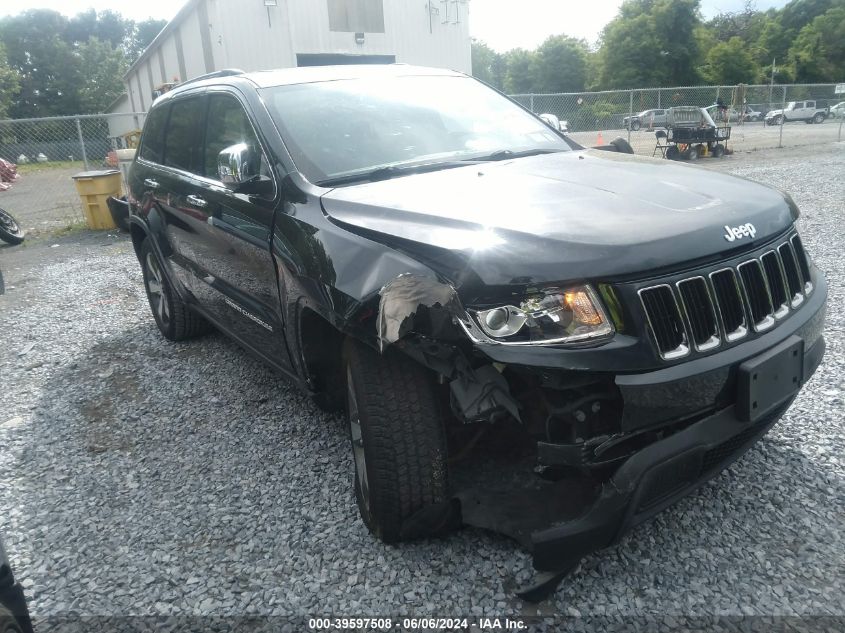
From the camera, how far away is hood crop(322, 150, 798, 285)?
212 centimetres

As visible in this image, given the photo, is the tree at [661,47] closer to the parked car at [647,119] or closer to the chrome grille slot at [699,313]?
the parked car at [647,119]

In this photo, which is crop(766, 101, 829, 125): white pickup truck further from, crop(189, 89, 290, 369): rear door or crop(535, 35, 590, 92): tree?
crop(535, 35, 590, 92): tree

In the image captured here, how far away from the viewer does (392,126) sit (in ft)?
11.4

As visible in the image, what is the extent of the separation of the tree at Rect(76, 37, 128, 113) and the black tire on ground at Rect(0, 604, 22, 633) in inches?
2525

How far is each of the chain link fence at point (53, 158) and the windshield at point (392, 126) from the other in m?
11.3

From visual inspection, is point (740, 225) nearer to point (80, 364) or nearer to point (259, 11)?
point (80, 364)

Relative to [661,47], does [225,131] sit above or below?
below

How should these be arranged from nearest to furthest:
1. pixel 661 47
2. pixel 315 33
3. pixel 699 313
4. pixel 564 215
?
pixel 699 313 < pixel 564 215 < pixel 315 33 < pixel 661 47

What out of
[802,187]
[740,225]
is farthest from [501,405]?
[802,187]

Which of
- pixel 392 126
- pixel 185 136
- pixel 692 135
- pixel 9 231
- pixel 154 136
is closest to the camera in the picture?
pixel 392 126

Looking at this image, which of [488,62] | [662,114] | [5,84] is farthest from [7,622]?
[488,62]

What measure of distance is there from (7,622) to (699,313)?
222cm

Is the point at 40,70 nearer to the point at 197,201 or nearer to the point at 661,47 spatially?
the point at 661,47

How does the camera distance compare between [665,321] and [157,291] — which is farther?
[157,291]
